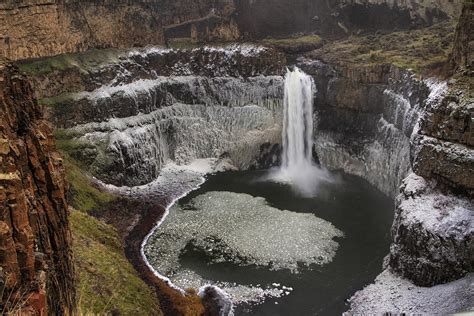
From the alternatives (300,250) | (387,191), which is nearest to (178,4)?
(387,191)

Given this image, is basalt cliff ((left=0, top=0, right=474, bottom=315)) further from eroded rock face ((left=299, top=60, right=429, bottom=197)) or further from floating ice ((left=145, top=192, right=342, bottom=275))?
floating ice ((left=145, top=192, right=342, bottom=275))

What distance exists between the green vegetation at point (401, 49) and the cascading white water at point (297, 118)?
554 cm

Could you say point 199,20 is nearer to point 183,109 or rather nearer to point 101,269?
point 183,109

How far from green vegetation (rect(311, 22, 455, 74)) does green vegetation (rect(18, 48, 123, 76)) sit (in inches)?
1119

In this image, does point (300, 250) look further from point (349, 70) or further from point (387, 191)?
point (349, 70)

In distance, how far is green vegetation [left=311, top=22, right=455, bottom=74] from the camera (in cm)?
5409

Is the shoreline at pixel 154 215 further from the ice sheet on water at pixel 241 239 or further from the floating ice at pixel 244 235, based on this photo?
the floating ice at pixel 244 235

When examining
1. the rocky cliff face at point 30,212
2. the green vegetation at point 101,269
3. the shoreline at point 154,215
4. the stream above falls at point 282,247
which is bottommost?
the stream above falls at point 282,247

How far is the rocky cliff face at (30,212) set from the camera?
13617 mm

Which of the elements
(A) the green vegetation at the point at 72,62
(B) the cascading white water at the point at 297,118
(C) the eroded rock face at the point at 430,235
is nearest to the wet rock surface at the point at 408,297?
(C) the eroded rock face at the point at 430,235

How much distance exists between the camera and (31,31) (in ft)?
177

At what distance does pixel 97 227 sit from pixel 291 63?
40.7 metres

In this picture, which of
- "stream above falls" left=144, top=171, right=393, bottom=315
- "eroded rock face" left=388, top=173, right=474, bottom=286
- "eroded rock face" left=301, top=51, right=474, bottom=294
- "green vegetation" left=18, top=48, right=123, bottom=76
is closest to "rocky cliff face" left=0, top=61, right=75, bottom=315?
"stream above falls" left=144, top=171, right=393, bottom=315

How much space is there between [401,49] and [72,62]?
4063cm
